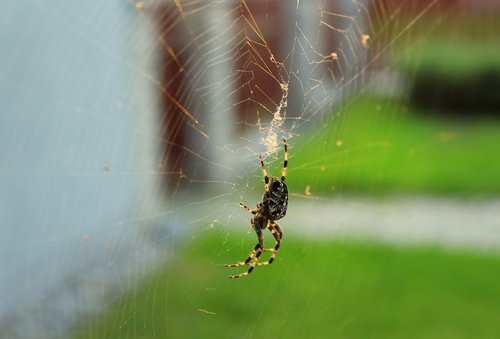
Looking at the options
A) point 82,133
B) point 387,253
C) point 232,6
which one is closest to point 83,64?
point 82,133

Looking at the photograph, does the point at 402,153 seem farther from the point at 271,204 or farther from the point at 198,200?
the point at 271,204

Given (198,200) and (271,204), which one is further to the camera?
(198,200)

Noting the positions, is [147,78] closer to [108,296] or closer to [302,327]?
[108,296]

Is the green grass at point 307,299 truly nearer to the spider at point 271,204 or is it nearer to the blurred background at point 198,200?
the blurred background at point 198,200

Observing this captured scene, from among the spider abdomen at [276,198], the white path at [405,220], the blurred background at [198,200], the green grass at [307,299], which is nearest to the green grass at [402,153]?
the blurred background at [198,200]

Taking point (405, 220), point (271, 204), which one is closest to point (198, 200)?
point (405, 220)

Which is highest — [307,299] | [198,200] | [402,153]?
[402,153]

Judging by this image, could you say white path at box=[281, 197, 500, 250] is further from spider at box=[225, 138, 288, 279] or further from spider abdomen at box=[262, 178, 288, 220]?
spider abdomen at box=[262, 178, 288, 220]
